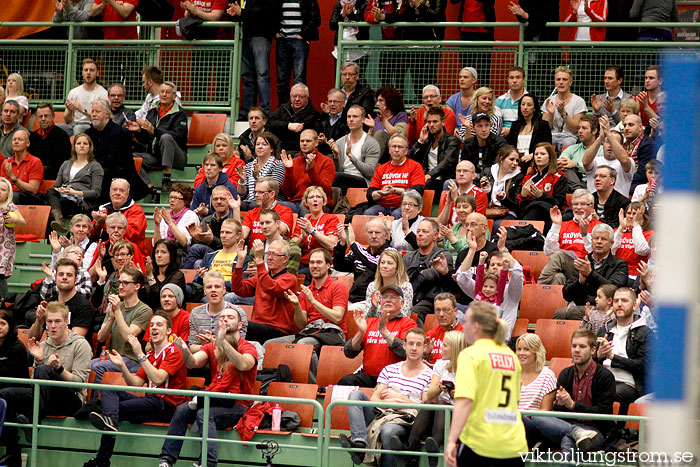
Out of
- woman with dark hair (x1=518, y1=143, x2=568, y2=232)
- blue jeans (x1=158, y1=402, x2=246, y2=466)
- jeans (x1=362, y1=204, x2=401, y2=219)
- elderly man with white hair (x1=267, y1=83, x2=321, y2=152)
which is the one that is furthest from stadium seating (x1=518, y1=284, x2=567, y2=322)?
elderly man with white hair (x1=267, y1=83, x2=321, y2=152)

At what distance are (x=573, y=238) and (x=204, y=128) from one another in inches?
222

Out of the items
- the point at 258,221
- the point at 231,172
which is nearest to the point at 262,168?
the point at 231,172

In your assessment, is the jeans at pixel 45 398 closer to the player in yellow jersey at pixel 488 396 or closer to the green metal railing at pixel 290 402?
the green metal railing at pixel 290 402

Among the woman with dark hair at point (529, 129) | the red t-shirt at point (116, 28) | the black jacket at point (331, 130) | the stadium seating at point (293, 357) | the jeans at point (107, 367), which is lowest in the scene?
the jeans at point (107, 367)

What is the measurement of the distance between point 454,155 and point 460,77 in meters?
1.38

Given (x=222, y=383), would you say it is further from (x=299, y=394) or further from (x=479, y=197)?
(x=479, y=197)

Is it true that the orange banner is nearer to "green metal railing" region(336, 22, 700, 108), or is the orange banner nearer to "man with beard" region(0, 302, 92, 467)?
"green metal railing" region(336, 22, 700, 108)

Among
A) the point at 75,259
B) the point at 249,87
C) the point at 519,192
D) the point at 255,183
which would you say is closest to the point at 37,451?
the point at 75,259

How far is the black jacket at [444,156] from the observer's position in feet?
39.0

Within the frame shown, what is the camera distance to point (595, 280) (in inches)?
372

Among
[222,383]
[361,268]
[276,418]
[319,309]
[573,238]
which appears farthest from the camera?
[361,268]

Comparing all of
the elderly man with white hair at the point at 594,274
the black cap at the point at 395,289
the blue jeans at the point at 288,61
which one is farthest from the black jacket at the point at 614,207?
the blue jeans at the point at 288,61

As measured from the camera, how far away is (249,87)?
14.0 metres

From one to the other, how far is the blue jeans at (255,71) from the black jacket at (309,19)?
501 mm
